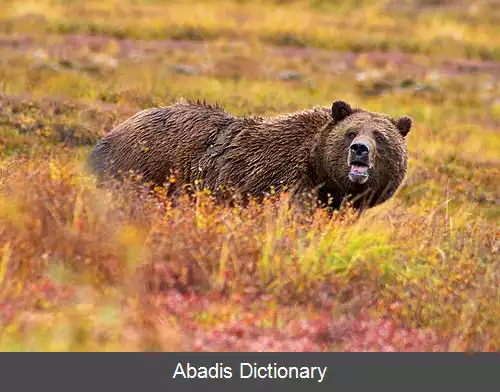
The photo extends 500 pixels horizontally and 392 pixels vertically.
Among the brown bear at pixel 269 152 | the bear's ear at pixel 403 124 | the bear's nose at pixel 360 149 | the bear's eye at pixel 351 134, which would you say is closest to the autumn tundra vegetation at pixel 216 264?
the brown bear at pixel 269 152

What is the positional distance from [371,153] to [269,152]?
46.5 inches

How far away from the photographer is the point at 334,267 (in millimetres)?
7402

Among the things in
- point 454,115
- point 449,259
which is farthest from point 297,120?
point 454,115

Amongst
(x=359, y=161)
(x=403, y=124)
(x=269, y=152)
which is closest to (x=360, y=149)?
(x=359, y=161)

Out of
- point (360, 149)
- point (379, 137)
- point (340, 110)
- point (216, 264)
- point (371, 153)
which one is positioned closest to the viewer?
point (216, 264)

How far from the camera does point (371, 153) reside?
9.13 m

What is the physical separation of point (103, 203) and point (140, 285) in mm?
981

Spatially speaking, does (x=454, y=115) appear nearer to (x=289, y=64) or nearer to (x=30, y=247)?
(x=289, y=64)

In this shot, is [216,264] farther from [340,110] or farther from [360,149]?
[340,110]

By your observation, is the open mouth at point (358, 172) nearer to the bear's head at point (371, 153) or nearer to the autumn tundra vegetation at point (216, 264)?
the bear's head at point (371, 153)

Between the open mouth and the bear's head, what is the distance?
12 mm

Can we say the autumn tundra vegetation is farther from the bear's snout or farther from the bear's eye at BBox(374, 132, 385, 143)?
the bear's eye at BBox(374, 132, 385, 143)

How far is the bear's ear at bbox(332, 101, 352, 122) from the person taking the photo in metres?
9.62

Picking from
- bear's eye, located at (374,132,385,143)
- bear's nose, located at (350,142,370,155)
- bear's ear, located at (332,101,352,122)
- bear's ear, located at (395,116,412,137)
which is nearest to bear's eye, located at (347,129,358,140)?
bear's eye, located at (374,132,385,143)
